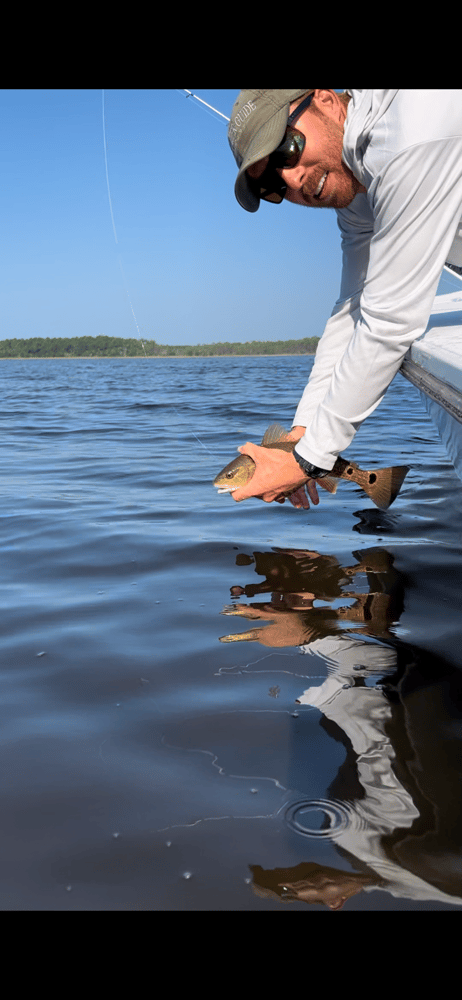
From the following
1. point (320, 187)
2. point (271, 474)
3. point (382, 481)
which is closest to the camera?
point (320, 187)

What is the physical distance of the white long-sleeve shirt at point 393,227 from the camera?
2.08m

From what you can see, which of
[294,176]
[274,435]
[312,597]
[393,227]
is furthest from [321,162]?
[312,597]

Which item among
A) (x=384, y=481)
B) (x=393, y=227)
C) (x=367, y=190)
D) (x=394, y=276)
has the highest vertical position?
(x=367, y=190)

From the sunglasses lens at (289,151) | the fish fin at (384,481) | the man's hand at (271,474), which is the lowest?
the fish fin at (384,481)

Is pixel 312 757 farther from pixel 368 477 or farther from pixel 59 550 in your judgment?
pixel 59 550

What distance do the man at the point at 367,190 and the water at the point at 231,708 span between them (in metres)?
0.66

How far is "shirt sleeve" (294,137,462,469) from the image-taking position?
2.13 m

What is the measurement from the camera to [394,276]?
2.33 meters

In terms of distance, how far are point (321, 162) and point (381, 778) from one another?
204 centimetres

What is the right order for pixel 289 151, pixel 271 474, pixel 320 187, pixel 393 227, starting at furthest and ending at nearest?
1. pixel 271 474
2. pixel 320 187
3. pixel 289 151
4. pixel 393 227

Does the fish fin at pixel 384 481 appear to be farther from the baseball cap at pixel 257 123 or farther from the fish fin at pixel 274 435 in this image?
the baseball cap at pixel 257 123

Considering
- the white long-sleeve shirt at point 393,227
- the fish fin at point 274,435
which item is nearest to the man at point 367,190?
the white long-sleeve shirt at point 393,227

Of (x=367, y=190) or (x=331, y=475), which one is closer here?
(x=367, y=190)

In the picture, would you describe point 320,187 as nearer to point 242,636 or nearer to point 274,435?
point 274,435
